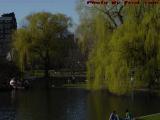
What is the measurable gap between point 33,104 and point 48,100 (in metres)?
A: 4.51

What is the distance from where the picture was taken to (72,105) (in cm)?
5300

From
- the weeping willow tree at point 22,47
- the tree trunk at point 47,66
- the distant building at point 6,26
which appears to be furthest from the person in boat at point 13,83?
the distant building at point 6,26

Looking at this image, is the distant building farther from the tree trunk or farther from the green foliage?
the green foliage

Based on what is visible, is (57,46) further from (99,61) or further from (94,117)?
(94,117)

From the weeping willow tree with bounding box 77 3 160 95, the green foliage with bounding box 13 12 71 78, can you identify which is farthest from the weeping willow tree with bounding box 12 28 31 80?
the weeping willow tree with bounding box 77 3 160 95

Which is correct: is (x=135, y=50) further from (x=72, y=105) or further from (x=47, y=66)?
(x=47, y=66)

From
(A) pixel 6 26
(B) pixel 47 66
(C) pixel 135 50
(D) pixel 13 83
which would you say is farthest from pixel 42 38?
(A) pixel 6 26

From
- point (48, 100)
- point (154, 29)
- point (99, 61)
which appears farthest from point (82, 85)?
point (154, 29)

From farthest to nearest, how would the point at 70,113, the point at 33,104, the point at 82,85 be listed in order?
the point at 82,85, the point at 33,104, the point at 70,113

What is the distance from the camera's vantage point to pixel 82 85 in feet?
251

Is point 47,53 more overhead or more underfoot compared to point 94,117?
more overhead

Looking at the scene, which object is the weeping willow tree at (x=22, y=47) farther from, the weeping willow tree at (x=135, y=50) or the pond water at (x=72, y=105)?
the weeping willow tree at (x=135, y=50)

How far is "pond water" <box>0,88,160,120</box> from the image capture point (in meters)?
45.2

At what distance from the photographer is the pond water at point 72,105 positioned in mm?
45150
